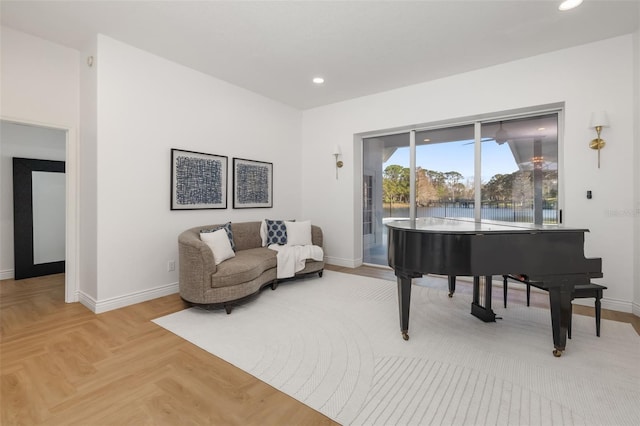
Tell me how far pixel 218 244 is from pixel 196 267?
0.39m

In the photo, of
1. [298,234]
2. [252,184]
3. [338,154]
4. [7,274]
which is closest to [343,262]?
[298,234]

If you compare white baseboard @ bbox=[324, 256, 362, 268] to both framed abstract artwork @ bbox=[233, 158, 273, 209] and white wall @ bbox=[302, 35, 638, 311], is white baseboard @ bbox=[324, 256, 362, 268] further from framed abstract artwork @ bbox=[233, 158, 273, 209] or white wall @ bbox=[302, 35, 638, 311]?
white wall @ bbox=[302, 35, 638, 311]

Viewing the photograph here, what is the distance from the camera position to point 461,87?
13.2 feet

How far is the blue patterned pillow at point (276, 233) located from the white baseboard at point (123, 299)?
142 cm

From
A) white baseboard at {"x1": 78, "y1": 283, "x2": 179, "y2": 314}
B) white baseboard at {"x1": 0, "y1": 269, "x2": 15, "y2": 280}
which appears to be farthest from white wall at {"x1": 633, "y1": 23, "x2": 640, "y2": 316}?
white baseboard at {"x1": 0, "y1": 269, "x2": 15, "y2": 280}

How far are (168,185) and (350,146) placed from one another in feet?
9.91

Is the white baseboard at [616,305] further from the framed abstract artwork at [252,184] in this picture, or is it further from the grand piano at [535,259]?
the framed abstract artwork at [252,184]

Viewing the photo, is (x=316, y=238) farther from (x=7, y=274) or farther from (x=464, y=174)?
(x=7, y=274)

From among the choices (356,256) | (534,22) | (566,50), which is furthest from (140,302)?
(566,50)

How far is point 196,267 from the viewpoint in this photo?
2.99 meters

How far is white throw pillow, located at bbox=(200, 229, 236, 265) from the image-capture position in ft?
10.6

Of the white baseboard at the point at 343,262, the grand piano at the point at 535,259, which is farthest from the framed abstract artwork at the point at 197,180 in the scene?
the grand piano at the point at 535,259

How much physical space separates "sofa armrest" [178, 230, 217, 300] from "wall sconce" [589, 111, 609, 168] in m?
A: 4.36

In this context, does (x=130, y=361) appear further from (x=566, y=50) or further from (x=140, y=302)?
(x=566, y=50)
